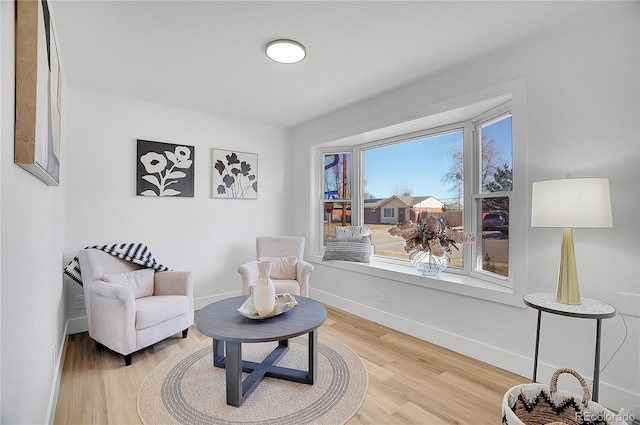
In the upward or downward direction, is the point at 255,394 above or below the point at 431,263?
below

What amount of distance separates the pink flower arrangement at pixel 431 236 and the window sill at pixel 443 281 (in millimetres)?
260

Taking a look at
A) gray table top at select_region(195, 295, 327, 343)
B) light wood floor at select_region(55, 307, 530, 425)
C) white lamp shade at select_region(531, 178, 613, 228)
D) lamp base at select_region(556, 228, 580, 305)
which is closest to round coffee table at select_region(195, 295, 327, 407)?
gray table top at select_region(195, 295, 327, 343)

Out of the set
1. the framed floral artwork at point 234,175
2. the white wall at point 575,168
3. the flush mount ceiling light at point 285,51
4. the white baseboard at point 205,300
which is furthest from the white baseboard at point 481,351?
the flush mount ceiling light at point 285,51

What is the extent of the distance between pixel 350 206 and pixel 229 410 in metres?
2.83

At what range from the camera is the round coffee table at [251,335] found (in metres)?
1.84

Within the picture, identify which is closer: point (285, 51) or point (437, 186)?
point (285, 51)

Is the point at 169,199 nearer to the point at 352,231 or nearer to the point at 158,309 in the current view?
the point at 158,309

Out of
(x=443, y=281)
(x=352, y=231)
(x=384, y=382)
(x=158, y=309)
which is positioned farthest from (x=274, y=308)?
(x=352, y=231)

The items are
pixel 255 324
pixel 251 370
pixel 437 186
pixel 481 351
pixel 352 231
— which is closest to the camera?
pixel 255 324

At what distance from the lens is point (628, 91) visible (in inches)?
72.5

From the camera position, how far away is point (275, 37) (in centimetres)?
218

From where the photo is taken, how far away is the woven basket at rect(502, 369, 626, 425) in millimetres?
1399

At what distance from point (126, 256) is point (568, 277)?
11.3ft

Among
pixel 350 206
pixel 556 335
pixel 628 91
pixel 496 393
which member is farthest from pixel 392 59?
pixel 496 393
